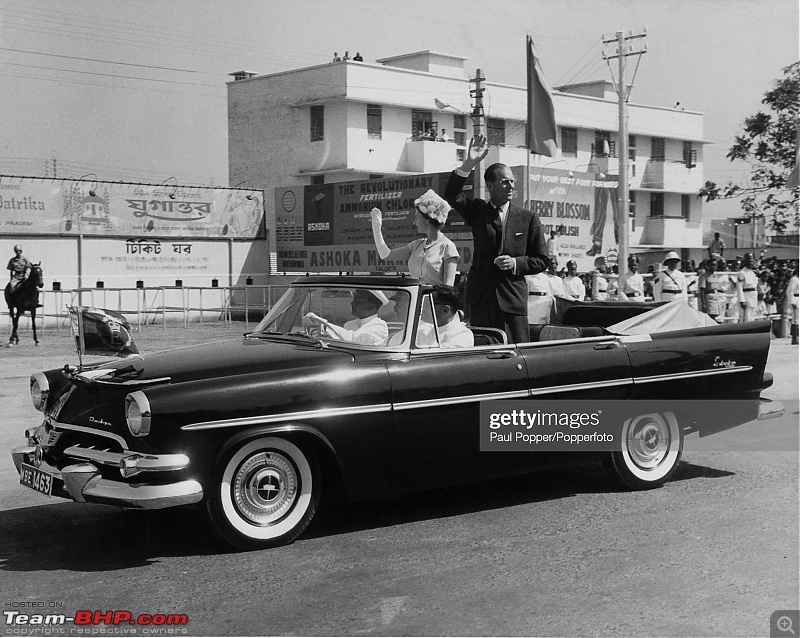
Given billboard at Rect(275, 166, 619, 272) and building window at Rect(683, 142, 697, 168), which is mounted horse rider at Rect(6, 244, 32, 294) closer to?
billboard at Rect(275, 166, 619, 272)

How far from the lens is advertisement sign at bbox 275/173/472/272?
2514 cm

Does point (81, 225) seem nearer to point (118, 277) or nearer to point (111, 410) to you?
point (118, 277)

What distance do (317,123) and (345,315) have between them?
127 ft

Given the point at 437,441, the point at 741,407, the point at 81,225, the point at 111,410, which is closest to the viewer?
the point at 111,410

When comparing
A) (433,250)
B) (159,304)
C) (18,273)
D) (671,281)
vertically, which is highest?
(433,250)

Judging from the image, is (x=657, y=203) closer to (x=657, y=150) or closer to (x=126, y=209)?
(x=657, y=150)

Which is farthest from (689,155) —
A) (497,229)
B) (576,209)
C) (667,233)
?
(497,229)

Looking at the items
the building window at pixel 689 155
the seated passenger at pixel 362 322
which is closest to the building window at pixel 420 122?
the building window at pixel 689 155

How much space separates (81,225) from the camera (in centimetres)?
2698

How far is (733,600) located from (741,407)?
9.35 feet

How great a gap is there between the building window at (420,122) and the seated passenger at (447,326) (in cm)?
3928

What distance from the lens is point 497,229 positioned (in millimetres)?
6949

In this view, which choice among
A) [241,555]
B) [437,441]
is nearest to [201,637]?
[241,555]

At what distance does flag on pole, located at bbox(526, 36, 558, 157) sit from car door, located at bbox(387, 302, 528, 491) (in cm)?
1798
